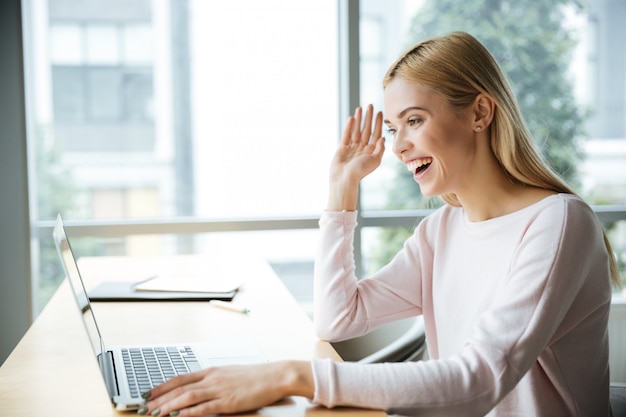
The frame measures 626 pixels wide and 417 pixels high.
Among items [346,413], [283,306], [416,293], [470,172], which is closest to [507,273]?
[470,172]

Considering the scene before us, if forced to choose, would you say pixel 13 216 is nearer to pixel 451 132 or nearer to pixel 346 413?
pixel 451 132

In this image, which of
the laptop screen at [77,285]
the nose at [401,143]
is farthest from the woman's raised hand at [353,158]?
the laptop screen at [77,285]

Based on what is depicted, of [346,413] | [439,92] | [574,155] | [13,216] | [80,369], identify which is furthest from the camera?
[574,155]

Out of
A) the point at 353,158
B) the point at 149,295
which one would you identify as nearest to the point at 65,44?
the point at 149,295

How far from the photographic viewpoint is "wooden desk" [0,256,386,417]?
1.12 metres

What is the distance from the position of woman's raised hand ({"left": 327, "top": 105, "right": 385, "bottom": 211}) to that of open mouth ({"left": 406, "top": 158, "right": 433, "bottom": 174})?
15 cm

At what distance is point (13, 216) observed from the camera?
3008 millimetres

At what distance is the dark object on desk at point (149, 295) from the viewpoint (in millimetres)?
1942

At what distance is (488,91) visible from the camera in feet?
4.79

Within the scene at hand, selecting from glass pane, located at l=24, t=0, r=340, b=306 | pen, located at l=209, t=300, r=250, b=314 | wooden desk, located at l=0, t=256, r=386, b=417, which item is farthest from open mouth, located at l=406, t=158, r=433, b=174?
glass pane, located at l=24, t=0, r=340, b=306

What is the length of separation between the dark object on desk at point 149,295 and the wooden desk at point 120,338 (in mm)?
35

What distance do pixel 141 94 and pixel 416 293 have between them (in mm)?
1888

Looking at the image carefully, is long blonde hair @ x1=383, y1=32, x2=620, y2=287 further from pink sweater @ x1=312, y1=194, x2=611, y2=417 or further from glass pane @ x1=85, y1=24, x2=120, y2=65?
glass pane @ x1=85, y1=24, x2=120, y2=65

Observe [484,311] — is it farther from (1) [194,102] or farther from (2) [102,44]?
(2) [102,44]
